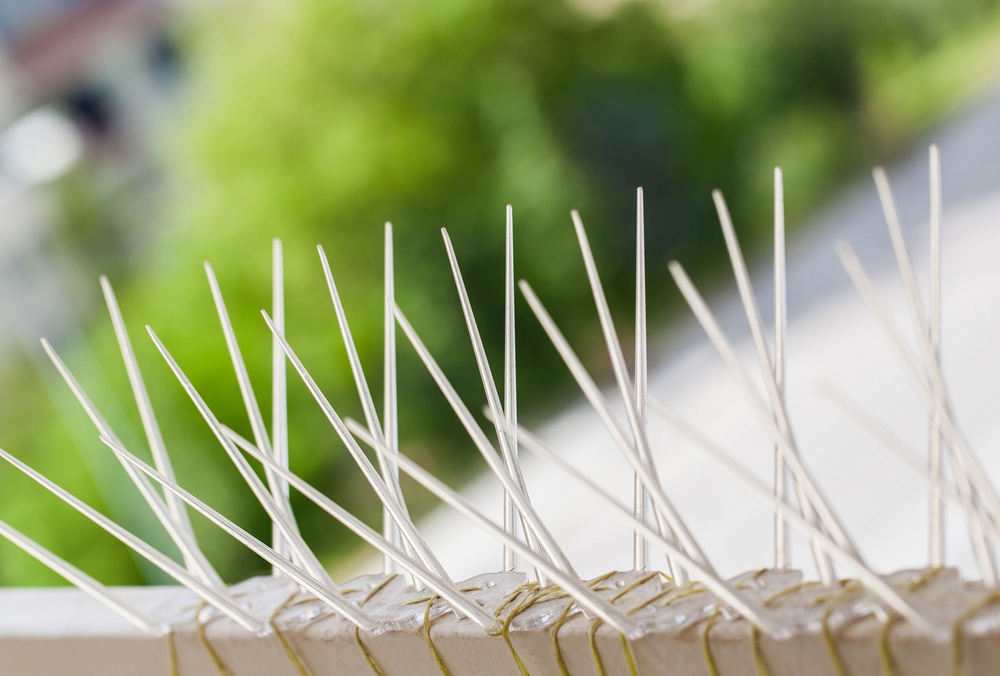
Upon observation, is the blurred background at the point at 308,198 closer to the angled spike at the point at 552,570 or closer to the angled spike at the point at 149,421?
the angled spike at the point at 149,421

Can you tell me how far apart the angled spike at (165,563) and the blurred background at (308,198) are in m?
3.27

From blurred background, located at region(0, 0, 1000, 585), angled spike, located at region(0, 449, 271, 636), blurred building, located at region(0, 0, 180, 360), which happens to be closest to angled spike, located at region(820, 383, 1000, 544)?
angled spike, located at region(0, 449, 271, 636)

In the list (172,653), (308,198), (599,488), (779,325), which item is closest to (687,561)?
(599,488)

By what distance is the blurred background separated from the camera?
385 centimetres

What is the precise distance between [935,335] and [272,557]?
1.15 ft

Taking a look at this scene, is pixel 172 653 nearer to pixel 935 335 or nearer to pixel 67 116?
pixel 935 335

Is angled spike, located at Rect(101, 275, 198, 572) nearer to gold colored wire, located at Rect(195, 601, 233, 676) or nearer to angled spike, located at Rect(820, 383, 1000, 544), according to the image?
gold colored wire, located at Rect(195, 601, 233, 676)

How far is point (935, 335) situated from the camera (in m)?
0.44

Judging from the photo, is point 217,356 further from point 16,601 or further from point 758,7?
point 758,7

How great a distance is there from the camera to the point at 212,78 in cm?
456

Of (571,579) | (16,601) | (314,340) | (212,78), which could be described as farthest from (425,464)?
(571,579)

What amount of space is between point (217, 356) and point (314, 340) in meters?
0.44

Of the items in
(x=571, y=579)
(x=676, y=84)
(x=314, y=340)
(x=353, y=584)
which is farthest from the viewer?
(x=676, y=84)

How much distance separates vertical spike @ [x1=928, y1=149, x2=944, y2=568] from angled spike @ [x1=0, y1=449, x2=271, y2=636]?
0.39m
